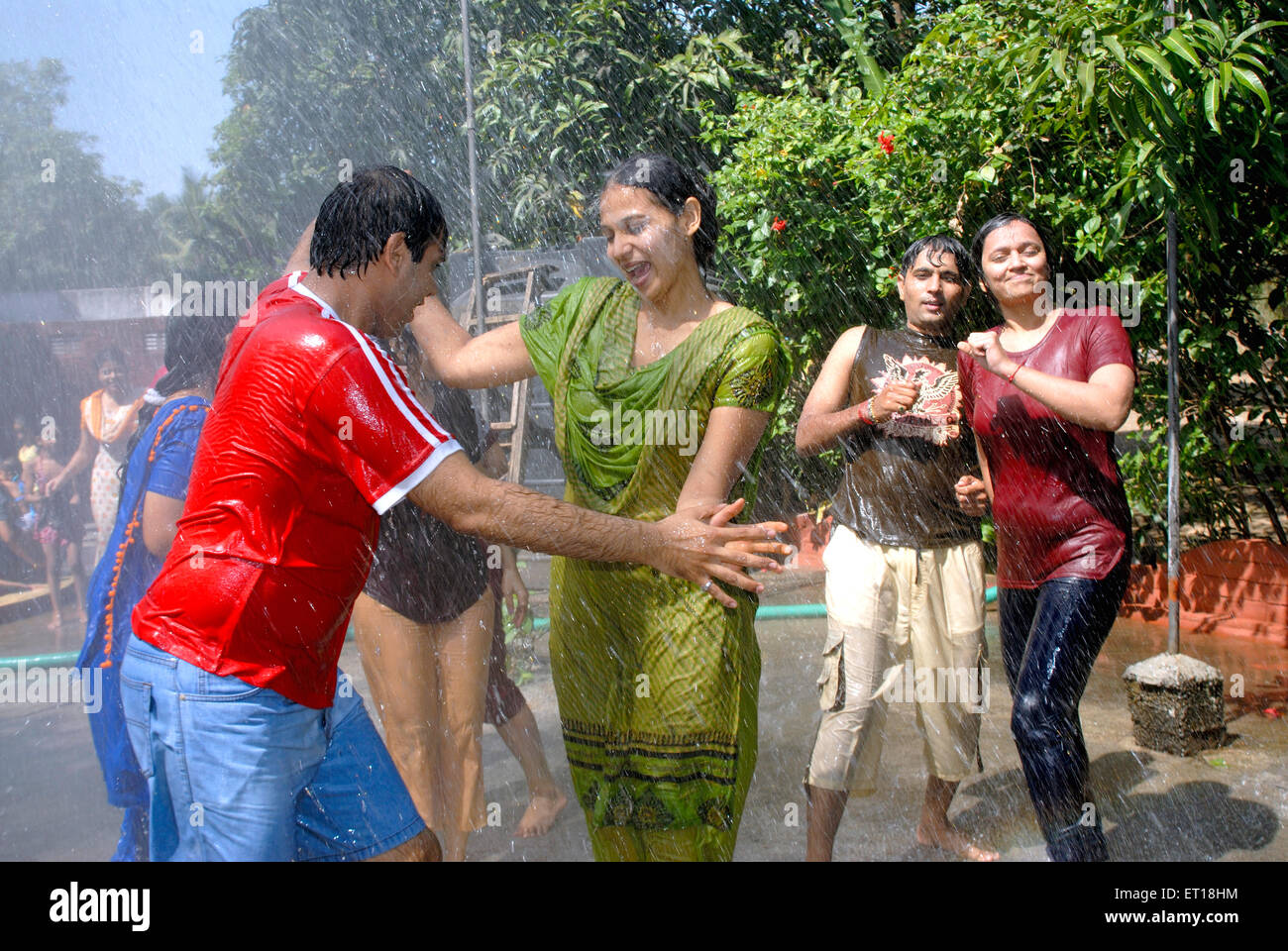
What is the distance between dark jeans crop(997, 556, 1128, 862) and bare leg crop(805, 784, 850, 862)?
0.67 m

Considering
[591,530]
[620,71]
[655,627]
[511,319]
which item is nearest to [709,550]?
[591,530]

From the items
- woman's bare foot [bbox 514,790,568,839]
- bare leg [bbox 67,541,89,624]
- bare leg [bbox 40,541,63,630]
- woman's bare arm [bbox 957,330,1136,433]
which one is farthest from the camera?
bare leg [bbox 67,541,89,624]

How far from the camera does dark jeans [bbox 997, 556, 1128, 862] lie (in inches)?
114

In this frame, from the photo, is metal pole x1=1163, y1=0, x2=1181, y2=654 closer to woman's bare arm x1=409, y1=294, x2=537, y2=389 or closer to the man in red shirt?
woman's bare arm x1=409, y1=294, x2=537, y2=389

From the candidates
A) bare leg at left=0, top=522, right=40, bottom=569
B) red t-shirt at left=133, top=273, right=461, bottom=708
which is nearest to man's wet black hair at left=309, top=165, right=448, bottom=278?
red t-shirt at left=133, top=273, right=461, bottom=708

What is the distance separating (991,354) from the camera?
3088 millimetres

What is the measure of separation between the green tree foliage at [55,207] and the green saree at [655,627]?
2405 cm

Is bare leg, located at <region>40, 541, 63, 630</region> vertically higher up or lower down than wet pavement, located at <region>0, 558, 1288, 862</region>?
higher up

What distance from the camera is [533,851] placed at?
3.81 m

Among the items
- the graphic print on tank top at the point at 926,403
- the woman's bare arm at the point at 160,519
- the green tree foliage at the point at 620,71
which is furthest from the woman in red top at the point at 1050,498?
the green tree foliage at the point at 620,71

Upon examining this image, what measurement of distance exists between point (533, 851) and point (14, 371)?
18.0m

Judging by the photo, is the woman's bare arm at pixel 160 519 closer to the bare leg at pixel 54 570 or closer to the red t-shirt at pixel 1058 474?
the red t-shirt at pixel 1058 474

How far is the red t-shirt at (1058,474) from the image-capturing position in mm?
3072
